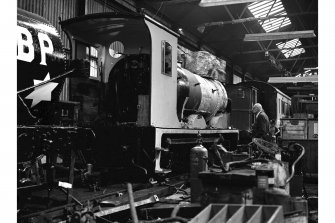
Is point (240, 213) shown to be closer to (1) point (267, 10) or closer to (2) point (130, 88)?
(2) point (130, 88)

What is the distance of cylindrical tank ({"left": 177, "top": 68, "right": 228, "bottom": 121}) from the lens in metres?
6.52

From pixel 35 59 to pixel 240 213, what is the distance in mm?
2146

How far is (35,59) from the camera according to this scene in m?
3.36

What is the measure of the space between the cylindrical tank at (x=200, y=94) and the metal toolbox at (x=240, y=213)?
3646 mm

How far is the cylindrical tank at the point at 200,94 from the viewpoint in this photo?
6.52 metres

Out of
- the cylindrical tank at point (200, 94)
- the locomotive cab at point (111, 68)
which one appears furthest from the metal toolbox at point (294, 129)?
the locomotive cab at point (111, 68)

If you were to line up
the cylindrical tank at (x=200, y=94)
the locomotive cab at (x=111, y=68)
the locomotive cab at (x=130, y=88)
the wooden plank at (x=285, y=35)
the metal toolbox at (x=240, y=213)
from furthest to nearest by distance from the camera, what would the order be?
the wooden plank at (x=285, y=35) → the cylindrical tank at (x=200, y=94) → the locomotive cab at (x=111, y=68) → the locomotive cab at (x=130, y=88) → the metal toolbox at (x=240, y=213)

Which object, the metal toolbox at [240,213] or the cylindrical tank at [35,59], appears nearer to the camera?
the metal toolbox at [240,213]

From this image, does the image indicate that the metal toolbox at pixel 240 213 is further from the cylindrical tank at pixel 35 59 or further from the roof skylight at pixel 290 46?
the roof skylight at pixel 290 46

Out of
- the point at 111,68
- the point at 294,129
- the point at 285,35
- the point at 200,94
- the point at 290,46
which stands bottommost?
the point at 294,129

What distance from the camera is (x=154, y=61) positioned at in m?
5.14

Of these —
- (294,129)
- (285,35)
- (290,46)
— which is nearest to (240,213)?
(294,129)

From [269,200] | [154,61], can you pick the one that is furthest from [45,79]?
[269,200]
